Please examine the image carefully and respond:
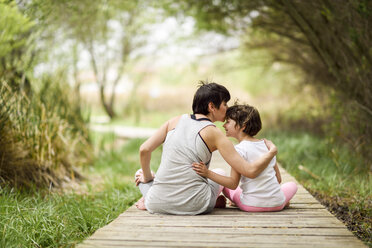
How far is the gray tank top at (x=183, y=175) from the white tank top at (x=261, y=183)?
0.29 metres

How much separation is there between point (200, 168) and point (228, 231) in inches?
19.5

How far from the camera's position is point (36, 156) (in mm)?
4332

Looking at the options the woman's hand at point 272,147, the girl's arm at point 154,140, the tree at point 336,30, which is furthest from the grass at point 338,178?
the girl's arm at point 154,140

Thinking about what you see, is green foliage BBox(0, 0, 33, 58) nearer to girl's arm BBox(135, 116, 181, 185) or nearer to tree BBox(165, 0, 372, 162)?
girl's arm BBox(135, 116, 181, 185)

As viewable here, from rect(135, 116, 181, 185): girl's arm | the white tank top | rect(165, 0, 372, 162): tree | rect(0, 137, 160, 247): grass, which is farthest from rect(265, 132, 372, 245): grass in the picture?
rect(0, 137, 160, 247): grass

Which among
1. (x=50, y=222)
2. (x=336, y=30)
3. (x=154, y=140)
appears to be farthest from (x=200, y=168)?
(x=336, y=30)

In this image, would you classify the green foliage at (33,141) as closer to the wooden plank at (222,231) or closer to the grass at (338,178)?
the wooden plank at (222,231)

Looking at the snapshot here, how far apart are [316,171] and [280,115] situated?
563 cm

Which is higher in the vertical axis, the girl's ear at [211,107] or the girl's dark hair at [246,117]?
the girl's ear at [211,107]

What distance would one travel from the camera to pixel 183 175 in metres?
2.58

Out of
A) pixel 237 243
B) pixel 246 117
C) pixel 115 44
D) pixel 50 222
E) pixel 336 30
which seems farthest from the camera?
pixel 115 44

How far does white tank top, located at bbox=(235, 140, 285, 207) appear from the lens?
2693 millimetres

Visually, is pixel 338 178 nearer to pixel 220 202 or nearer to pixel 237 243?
pixel 220 202

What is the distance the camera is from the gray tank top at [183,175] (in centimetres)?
258
